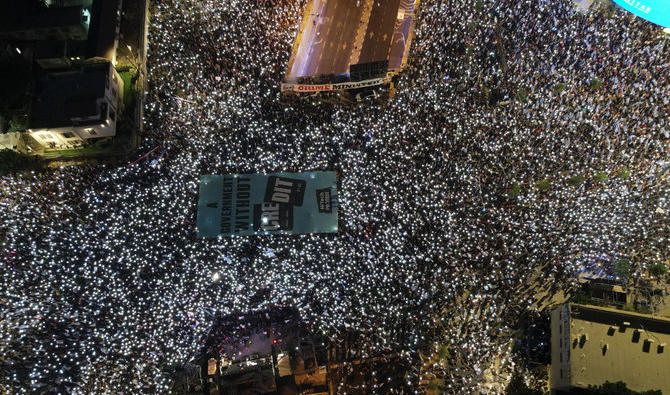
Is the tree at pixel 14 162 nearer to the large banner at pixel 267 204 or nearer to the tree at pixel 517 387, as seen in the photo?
the large banner at pixel 267 204

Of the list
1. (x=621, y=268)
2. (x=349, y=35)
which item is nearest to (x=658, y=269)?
(x=621, y=268)

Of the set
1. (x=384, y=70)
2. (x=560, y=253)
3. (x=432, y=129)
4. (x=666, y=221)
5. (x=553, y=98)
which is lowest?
(x=560, y=253)

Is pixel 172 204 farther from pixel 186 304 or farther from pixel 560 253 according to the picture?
pixel 560 253

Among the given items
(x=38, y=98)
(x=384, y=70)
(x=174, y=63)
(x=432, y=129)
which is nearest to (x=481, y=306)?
(x=432, y=129)

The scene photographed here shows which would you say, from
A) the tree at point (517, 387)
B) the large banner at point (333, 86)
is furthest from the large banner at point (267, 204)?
the tree at point (517, 387)

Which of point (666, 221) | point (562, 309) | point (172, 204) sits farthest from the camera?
point (172, 204)

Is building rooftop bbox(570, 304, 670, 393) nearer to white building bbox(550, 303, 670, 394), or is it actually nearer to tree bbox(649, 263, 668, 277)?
white building bbox(550, 303, 670, 394)

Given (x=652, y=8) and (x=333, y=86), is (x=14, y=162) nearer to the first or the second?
(x=333, y=86)
